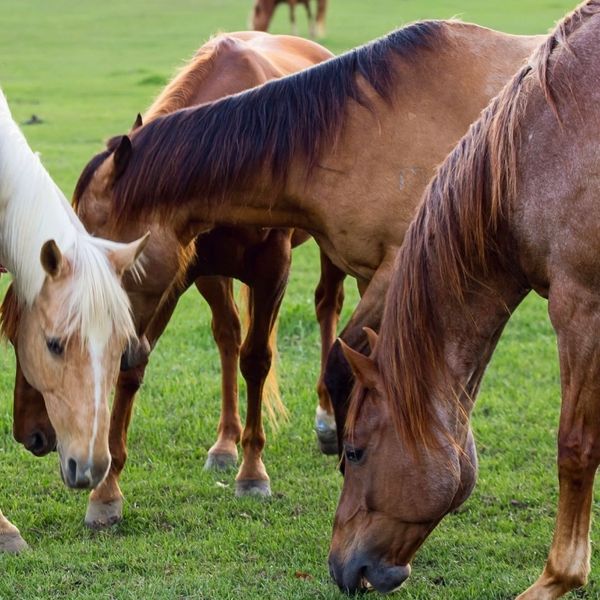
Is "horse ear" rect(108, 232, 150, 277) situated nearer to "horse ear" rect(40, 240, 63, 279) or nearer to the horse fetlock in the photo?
"horse ear" rect(40, 240, 63, 279)

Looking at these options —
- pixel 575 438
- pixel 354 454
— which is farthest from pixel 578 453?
pixel 354 454

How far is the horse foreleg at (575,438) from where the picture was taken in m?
3.51

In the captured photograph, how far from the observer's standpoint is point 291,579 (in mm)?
4086

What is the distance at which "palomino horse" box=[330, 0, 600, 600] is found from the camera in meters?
3.55

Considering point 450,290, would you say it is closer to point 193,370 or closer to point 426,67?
point 426,67

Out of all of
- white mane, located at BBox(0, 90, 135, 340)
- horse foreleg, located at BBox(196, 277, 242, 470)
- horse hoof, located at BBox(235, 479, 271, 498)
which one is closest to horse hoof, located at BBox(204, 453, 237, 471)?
horse foreleg, located at BBox(196, 277, 242, 470)

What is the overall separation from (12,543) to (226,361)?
1850 millimetres

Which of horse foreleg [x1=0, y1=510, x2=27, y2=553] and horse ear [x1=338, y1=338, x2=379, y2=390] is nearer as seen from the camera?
horse ear [x1=338, y1=338, x2=379, y2=390]

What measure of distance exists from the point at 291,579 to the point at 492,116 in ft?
5.76

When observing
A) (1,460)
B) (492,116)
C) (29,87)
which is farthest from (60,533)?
(29,87)

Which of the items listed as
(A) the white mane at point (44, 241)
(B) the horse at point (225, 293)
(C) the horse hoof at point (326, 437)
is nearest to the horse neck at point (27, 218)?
(A) the white mane at point (44, 241)

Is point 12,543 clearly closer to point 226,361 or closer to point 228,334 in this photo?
point 226,361

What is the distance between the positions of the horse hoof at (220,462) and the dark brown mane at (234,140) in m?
1.48

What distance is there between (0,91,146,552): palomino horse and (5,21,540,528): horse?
0.60 m
